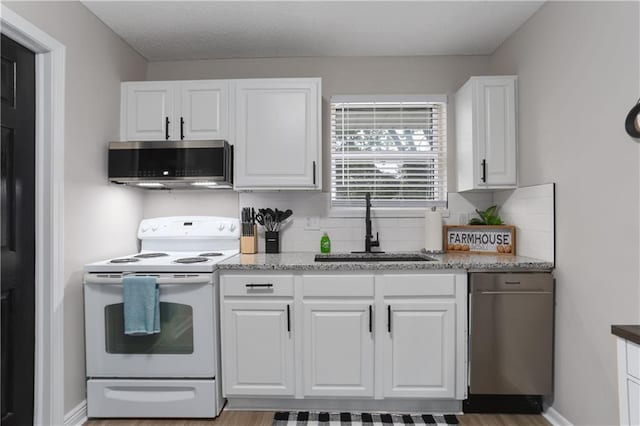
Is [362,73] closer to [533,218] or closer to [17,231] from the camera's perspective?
[533,218]

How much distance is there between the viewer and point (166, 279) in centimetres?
221

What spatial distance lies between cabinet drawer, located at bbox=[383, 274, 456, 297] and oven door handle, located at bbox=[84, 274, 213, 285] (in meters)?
1.04

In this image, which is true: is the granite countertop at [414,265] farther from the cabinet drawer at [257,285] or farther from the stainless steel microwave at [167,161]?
the stainless steel microwave at [167,161]

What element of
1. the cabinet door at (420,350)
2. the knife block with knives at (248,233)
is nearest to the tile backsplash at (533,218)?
the cabinet door at (420,350)

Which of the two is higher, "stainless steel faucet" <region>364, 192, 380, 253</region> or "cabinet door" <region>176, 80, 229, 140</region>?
"cabinet door" <region>176, 80, 229, 140</region>

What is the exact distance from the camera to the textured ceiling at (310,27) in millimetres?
2348

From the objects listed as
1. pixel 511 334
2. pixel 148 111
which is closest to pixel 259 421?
pixel 511 334

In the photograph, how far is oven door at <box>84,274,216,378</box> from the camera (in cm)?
223

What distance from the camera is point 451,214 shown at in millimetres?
3031

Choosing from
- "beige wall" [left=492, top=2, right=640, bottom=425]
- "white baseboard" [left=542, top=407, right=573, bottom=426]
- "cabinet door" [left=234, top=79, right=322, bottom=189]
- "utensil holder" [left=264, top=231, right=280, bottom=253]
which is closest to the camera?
"beige wall" [left=492, top=2, right=640, bottom=425]

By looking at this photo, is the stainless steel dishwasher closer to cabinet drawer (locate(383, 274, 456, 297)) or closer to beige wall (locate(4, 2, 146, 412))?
cabinet drawer (locate(383, 274, 456, 297))

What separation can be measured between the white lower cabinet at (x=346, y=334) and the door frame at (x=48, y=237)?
34.2 inches

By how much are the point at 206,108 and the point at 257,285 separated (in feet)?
4.19

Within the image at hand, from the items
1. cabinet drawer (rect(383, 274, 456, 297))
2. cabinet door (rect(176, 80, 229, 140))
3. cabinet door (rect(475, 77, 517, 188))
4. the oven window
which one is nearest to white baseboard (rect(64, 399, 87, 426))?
the oven window
